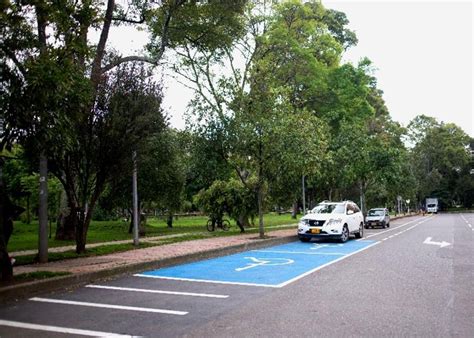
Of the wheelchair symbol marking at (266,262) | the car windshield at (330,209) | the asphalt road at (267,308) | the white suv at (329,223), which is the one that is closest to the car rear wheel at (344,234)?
the white suv at (329,223)

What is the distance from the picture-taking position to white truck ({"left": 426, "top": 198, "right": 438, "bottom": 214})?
82.2 meters

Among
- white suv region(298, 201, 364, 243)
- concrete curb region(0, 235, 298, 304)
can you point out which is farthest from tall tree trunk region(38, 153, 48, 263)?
white suv region(298, 201, 364, 243)

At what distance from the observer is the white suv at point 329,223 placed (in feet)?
66.2

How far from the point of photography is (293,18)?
33750mm

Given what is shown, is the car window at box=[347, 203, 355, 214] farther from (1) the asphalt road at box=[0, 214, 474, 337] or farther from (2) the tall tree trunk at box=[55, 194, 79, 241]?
(2) the tall tree trunk at box=[55, 194, 79, 241]

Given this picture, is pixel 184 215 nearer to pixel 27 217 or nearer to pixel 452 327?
pixel 27 217

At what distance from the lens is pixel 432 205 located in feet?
271

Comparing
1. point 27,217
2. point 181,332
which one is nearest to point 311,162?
point 181,332

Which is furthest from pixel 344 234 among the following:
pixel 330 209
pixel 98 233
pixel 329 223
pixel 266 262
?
pixel 98 233

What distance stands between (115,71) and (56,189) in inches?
386

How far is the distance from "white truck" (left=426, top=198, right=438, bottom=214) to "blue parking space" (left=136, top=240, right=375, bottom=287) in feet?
233

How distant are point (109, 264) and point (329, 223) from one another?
10862 millimetres

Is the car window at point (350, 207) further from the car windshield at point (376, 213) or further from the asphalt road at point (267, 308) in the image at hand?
the car windshield at point (376, 213)

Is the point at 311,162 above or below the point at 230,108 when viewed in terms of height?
below
